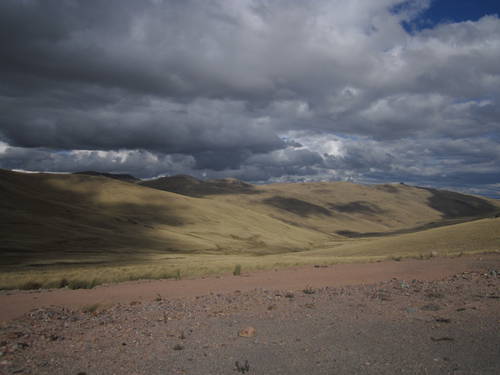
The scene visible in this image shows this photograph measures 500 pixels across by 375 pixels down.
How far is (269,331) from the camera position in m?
9.16

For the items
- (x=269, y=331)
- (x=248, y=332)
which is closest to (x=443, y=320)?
(x=269, y=331)

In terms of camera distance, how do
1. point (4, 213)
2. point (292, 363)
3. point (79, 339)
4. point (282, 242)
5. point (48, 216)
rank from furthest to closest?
point (282, 242) < point (48, 216) < point (4, 213) < point (79, 339) < point (292, 363)

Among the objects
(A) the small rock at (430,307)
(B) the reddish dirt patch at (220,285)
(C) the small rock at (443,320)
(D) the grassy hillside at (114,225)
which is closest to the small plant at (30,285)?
(B) the reddish dirt patch at (220,285)

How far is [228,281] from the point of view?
1864cm

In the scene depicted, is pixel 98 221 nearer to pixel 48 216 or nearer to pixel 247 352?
pixel 48 216

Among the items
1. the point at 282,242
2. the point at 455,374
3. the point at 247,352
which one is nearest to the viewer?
the point at 455,374

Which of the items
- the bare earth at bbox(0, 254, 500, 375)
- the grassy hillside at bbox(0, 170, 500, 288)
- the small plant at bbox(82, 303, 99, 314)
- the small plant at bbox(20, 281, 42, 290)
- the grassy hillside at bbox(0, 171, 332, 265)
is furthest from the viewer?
the grassy hillside at bbox(0, 171, 332, 265)

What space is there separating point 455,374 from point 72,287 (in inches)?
672

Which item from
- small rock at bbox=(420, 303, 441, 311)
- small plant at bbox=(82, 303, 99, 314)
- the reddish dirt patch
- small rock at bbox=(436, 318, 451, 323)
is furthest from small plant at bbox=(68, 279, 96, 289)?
small rock at bbox=(436, 318, 451, 323)

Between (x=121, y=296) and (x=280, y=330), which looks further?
(x=121, y=296)

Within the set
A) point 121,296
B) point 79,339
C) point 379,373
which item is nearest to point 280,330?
point 379,373

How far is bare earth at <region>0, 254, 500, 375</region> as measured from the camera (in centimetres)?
699

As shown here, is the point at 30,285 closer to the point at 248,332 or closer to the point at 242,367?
the point at 248,332

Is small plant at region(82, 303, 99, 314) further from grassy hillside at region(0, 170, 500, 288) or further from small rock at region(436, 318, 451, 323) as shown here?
small rock at region(436, 318, 451, 323)
